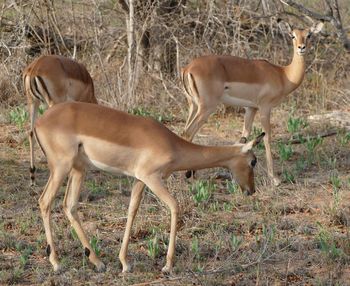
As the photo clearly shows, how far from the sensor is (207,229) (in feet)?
19.1

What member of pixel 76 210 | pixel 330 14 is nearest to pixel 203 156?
pixel 76 210

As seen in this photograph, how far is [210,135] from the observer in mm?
9148

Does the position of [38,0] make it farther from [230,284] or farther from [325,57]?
[230,284]

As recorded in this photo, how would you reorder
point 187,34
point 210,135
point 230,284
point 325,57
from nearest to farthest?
point 230,284, point 210,135, point 187,34, point 325,57

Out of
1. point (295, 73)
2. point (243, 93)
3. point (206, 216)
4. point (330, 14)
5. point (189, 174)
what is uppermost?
point (330, 14)

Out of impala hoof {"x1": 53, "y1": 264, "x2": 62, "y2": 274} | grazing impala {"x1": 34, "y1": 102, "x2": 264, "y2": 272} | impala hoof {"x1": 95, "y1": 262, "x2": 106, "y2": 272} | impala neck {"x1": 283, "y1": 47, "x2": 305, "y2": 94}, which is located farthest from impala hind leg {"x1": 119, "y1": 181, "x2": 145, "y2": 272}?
impala neck {"x1": 283, "y1": 47, "x2": 305, "y2": 94}

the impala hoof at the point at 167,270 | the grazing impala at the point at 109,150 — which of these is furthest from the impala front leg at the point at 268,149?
the impala hoof at the point at 167,270

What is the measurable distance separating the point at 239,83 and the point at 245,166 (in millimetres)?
2629

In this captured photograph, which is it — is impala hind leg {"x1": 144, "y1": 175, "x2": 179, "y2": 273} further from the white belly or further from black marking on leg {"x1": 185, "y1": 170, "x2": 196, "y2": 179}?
A: the white belly

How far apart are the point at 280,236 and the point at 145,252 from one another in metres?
1.01

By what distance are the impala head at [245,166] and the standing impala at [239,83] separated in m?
2.18

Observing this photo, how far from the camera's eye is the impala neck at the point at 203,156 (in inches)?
202

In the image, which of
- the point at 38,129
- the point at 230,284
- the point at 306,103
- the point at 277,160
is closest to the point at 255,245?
the point at 230,284

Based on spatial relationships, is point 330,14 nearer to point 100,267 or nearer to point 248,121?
point 248,121
